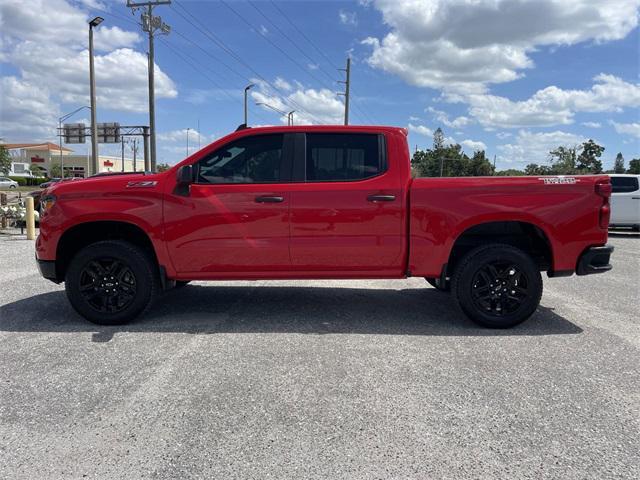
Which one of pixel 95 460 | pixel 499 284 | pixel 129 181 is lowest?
pixel 95 460

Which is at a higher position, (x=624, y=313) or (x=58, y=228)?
(x=58, y=228)

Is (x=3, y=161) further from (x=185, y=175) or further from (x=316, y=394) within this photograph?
(x=316, y=394)

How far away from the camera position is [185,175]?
470cm

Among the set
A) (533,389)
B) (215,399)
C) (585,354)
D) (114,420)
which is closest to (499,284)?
(585,354)

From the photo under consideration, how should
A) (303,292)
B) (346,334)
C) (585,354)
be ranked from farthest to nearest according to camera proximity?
(303,292) < (346,334) < (585,354)

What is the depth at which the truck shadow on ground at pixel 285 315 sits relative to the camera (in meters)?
4.84

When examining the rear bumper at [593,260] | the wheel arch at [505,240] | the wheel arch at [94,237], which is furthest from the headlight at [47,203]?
the rear bumper at [593,260]

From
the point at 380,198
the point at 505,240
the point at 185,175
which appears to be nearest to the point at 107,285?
the point at 185,175

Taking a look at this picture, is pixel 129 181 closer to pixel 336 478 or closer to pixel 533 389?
pixel 336 478

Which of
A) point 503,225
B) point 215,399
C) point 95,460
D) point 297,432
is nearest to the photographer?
point 95,460

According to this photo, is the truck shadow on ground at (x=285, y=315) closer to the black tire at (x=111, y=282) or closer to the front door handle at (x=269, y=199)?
the black tire at (x=111, y=282)

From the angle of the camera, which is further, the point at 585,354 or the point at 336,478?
the point at 585,354

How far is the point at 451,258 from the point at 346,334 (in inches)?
57.5

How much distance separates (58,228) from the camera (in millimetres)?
4867
